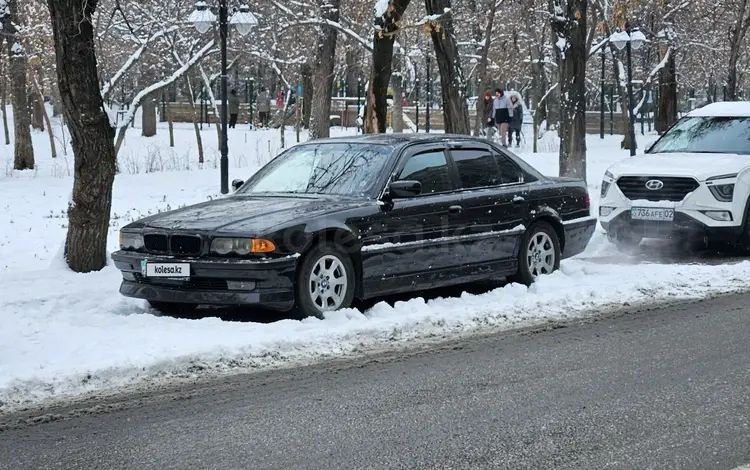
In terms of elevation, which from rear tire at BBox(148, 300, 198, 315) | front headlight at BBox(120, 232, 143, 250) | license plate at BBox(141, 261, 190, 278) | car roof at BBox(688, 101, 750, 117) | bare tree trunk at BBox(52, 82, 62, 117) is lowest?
rear tire at BBox(148, 300, 198, 315)

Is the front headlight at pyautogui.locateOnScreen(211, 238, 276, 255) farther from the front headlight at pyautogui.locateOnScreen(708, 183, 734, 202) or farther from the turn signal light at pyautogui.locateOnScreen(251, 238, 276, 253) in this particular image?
the front headlight at pyautogui.locateOnScreen(708, 183, 734, 202)

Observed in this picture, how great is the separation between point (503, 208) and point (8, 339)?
4.88 metres

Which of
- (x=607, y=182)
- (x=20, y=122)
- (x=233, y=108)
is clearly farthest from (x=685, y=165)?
(x=233, y=108)

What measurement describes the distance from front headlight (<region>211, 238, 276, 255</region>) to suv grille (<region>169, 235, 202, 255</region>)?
162mm

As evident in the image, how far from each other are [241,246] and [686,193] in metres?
6.49

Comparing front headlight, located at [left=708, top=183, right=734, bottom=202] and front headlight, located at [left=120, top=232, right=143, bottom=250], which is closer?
front headlight, located at [left=120, top=232, right=143, bottom=250]

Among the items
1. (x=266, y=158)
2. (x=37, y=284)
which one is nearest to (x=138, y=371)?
(x=37, y=284)

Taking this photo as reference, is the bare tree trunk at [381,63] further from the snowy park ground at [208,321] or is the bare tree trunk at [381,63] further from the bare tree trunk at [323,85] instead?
the bare tree trunk at [323,85]

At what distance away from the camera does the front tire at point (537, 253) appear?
37.1ft

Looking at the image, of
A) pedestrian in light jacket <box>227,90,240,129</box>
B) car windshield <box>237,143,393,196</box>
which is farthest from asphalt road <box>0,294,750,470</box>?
pedestrian in light jacket <box>227,90,240,129</box>

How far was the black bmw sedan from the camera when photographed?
9023 mm

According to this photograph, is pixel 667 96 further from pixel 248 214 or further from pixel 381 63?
pixel 248 214

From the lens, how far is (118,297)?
1029 centimetres

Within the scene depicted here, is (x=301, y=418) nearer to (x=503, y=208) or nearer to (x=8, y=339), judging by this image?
(x=8, y=339)
